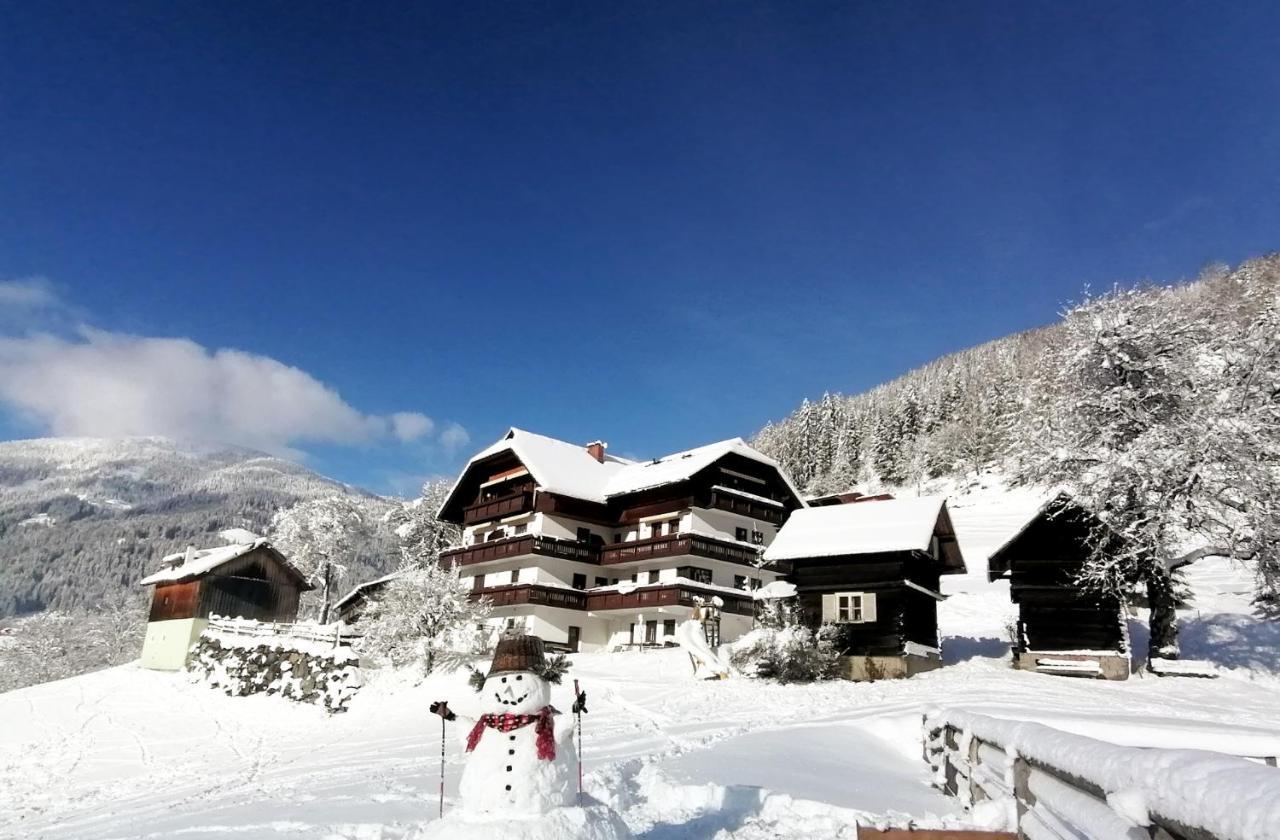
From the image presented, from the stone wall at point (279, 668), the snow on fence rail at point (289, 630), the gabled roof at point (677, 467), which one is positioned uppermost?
the gabled roof at point (677, 467)

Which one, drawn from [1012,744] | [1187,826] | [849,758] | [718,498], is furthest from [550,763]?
[718,498]

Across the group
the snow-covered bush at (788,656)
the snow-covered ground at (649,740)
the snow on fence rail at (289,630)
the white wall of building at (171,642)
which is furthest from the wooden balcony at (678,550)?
the white wall of building at (171,642)

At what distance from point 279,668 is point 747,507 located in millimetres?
23452

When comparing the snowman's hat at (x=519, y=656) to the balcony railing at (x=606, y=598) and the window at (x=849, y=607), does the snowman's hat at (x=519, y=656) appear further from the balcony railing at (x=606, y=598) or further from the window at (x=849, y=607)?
the balcony railing at (x=606, y=598)

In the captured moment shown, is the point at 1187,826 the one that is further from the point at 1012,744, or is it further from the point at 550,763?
the point at 550,763

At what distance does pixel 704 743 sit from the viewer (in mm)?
16016

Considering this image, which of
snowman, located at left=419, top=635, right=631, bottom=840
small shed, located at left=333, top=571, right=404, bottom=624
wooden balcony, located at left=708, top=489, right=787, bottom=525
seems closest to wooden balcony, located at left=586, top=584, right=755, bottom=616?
wooden balcony, located at left=708, top=489, right=787, bottom=525

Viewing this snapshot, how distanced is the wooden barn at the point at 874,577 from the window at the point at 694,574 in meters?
8.31

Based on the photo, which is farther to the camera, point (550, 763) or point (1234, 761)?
point (550, 763)

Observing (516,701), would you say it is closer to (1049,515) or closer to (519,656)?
(519,656)

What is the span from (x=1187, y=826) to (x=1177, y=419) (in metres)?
26.6

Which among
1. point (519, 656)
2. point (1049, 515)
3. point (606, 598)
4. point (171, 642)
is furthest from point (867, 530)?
point (171, 642)

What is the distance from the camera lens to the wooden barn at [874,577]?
93.1 feet

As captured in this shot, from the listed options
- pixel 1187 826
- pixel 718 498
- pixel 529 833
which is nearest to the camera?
pixel 1187 826
